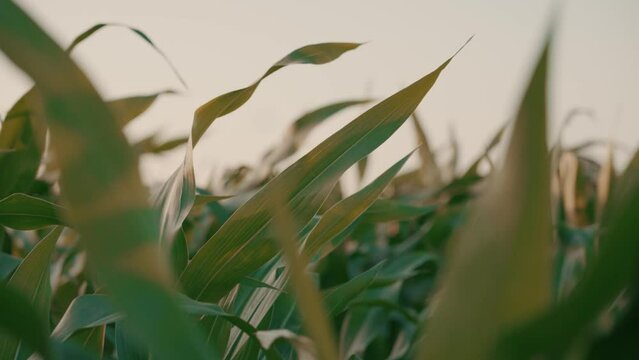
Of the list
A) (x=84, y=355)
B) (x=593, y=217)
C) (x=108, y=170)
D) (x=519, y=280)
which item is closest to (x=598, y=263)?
(x=519, y=280)

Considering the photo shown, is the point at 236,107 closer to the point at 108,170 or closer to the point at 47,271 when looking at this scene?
the point at 47,271

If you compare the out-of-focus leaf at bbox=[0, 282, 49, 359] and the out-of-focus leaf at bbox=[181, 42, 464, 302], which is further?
the out-of-focus leaf at bbox=[181, 42, 464, 302]

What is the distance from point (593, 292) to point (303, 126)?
0.91 m

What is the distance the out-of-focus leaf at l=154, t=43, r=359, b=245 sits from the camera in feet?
1.43

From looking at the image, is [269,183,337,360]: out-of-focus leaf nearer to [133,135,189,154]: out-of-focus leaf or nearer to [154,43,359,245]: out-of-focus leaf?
[154,43,359,245]: out-of-focus leaf

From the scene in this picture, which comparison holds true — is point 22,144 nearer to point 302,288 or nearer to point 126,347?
point 126,347

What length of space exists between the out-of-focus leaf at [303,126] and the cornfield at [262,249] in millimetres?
197

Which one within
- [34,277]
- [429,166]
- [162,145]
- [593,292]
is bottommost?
[429,166]

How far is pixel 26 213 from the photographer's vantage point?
467mm

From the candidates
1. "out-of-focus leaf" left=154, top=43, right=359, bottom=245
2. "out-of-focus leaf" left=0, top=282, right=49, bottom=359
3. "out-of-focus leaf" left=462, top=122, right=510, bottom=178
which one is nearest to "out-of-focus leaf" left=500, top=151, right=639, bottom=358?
"out-of-focus leaf" left=0, top=282, right=49, bottom=359

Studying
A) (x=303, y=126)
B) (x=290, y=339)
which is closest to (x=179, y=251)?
(x=290, y=339)

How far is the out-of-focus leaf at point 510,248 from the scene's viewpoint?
0.16 metres

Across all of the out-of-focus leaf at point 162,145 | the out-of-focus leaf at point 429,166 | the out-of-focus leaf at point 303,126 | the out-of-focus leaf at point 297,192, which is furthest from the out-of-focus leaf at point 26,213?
the out-of-focus leaf at point 429,166

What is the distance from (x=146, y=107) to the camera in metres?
0.80
